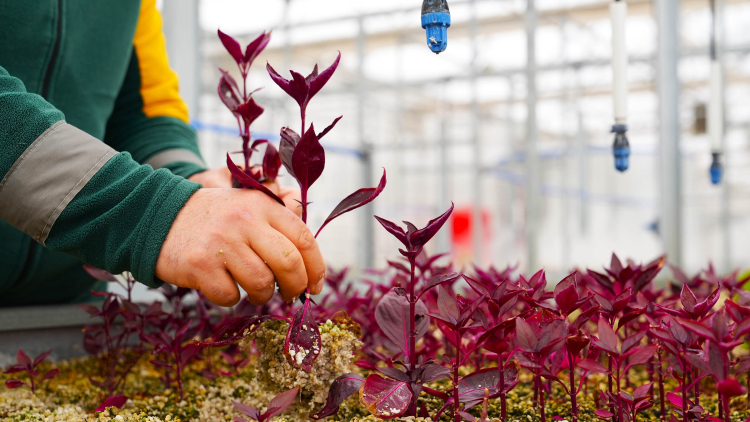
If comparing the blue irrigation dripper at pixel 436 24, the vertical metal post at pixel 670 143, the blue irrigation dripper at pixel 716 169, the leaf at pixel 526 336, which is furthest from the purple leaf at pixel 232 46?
the vertical metal post at pixel 670 143

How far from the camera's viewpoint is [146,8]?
1158 millimetres

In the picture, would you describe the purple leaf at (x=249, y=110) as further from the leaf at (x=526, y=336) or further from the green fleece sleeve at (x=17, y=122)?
the leaf at (x=526, y=336)

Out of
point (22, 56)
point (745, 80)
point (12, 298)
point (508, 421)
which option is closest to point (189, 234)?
point (508, 421)

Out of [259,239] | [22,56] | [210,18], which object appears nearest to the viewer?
[259,239]

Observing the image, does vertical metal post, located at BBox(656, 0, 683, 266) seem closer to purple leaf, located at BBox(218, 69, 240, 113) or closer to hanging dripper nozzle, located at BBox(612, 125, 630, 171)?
hanging dripper nozzle, located at BBox(612, 125, 630, 171)

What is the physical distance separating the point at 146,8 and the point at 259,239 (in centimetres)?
83

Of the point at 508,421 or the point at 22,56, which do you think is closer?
the point at 508,421

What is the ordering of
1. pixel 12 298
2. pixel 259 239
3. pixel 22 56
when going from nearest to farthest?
pixel 259 239 < pixel 22 56 < pixel 12 298

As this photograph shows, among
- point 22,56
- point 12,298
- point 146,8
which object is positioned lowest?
point 12,298

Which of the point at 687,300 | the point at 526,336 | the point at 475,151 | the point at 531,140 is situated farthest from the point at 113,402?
the point at 475,151

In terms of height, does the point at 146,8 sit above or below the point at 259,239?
above

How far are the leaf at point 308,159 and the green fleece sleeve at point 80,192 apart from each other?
111 mm

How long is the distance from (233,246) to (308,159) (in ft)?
0.39

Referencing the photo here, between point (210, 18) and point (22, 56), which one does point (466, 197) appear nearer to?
point (210, 18)
